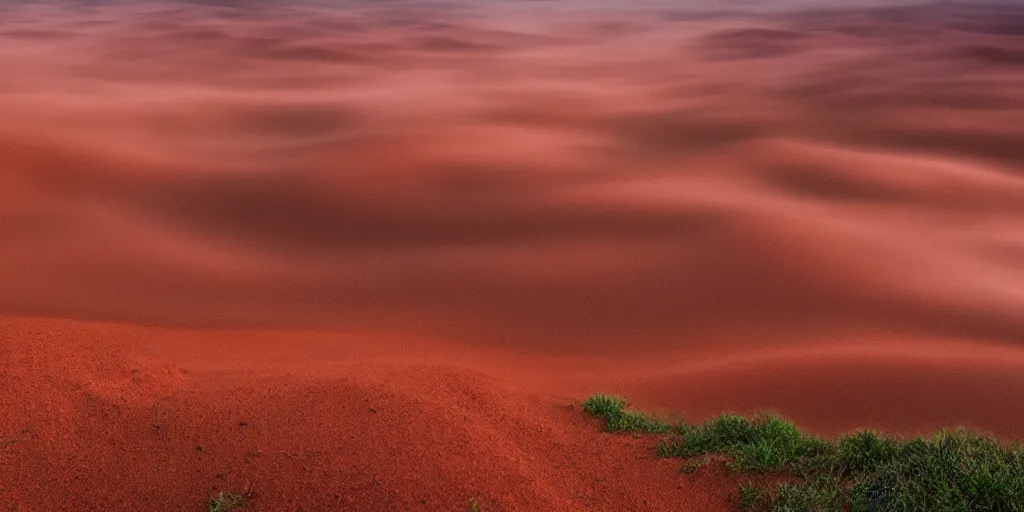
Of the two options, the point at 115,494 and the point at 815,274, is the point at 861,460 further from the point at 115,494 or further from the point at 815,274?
the point at 815,274

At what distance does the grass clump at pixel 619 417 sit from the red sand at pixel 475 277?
0.22m

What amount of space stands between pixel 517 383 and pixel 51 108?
17.4 m

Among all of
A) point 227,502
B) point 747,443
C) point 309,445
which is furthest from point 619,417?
point 227,502

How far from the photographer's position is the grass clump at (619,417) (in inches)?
266

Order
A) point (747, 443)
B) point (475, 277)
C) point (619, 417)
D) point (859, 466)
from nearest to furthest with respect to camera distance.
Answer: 1. point (859, 466)
2. point (747, 443)
3. point (619, 417)
4. point (475, 277)

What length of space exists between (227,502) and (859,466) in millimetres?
4358

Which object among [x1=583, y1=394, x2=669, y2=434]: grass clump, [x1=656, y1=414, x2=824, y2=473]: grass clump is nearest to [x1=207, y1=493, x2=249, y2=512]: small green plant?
[x1=583, y1=394, x2=669, y2=434]: grass clump

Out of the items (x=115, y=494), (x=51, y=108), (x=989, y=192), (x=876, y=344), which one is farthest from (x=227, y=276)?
(x=989, y=192)

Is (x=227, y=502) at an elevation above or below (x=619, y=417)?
above

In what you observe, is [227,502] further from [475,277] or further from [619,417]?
[475,277]

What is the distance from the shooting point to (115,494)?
18.3 feet

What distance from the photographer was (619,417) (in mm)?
6895

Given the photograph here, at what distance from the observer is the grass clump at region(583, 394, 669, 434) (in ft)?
22.1

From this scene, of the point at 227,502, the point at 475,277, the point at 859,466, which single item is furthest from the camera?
the point at 475,277
